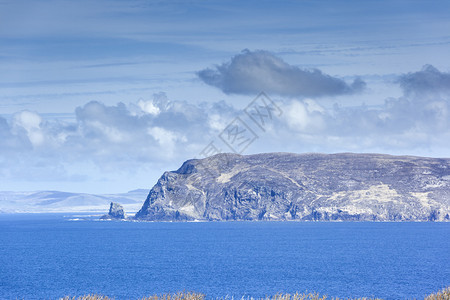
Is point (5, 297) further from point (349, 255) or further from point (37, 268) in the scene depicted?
point (349, 255)

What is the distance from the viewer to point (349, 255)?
172500 mm

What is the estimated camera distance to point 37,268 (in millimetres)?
142625

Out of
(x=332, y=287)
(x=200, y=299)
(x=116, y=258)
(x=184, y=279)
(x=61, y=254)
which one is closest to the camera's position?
(x=200, y=299)

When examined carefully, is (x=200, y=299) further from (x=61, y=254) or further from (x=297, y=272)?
(x=61, y=254)

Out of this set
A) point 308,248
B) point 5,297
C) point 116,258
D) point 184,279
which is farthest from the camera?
point 308,248

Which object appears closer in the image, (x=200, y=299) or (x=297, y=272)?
(x=200, y=299)

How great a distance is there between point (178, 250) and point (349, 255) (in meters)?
48.6

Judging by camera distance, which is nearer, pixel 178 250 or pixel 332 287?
pixel 332 287

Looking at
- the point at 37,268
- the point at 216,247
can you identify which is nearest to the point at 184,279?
the point at 37,268

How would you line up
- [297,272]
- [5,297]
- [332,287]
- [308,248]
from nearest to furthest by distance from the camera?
[5,297] < [332,287] < [297,272] < [308,248]

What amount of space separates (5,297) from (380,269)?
7589cm

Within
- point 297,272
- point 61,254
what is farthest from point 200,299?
point 61,254

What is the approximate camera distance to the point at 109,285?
115500 mm

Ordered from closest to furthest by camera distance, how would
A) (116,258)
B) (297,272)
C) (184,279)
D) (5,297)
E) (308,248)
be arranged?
(5,297), (184,279), (297,272), (116,258), (308,248)
